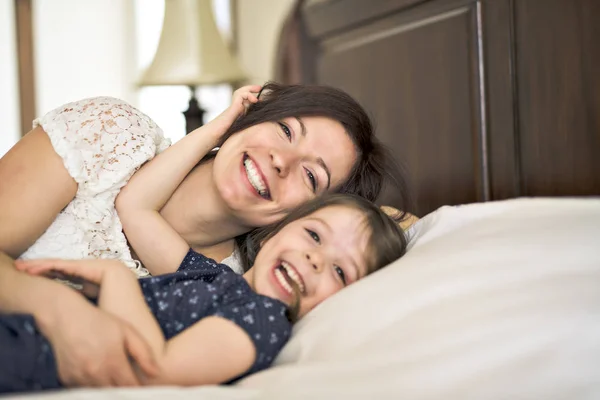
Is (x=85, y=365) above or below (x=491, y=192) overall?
below

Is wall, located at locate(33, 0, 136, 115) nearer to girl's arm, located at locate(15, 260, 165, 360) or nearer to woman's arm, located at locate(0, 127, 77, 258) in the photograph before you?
woman's arm, located at locate(0, 127, 77, 258)

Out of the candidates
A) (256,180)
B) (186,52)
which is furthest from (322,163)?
(186,52)

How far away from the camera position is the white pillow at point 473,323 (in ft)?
2.81

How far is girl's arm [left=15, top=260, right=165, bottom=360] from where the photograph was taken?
1026 millimetres

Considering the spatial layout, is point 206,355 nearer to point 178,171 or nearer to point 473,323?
point 473,323

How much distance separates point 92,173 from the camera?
142 centimetres

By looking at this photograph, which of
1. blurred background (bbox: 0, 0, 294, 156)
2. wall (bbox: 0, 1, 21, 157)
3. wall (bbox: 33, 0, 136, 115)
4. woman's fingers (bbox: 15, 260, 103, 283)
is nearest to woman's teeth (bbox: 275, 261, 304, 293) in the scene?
woman's fingers (bbox: 15, 260, 103, 283)

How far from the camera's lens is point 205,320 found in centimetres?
105

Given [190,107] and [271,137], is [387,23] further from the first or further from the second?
[190,107]

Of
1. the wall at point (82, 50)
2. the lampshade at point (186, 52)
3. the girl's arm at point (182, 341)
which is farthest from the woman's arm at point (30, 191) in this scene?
the wall at point (82, 50)

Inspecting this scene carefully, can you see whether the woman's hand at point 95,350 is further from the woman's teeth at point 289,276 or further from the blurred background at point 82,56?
the blurred background at point 82,56

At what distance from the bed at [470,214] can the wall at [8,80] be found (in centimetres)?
276

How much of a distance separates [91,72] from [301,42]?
2.45 meters

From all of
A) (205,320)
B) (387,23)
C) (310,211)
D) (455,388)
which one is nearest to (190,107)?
(387,23)
